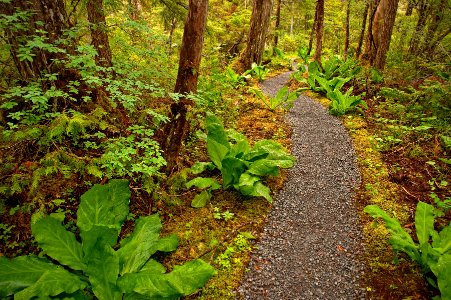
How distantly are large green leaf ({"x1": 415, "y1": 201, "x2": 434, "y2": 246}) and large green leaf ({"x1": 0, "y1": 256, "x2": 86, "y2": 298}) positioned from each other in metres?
3.45

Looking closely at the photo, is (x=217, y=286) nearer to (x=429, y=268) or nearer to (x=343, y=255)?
(x=343, y=255)

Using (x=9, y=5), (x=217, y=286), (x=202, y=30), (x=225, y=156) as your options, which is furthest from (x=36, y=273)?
(x=202, y=30)

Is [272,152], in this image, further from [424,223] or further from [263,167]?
[424,223]

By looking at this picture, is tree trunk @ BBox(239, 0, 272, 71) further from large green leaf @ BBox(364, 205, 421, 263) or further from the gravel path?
large green leaf @ BBox(364, 205, 421, 263)

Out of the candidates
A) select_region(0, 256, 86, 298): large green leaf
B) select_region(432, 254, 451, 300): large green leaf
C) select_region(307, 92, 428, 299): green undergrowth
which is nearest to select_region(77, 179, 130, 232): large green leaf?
select_region(0, 256, 86, 298): large green leaf

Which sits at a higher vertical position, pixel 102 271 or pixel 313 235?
pixel 102 271

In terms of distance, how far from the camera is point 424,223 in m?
3.18

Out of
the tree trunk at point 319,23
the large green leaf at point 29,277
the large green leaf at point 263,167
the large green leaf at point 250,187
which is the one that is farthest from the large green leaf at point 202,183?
→ the tree trunk at point 319,23

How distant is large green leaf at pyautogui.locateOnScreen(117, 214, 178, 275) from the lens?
284cm

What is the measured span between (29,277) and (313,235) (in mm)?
3067

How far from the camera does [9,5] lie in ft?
11.2

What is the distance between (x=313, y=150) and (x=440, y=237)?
107 inches

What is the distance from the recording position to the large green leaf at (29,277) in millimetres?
2322

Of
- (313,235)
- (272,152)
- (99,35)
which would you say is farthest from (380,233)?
(99,35)
